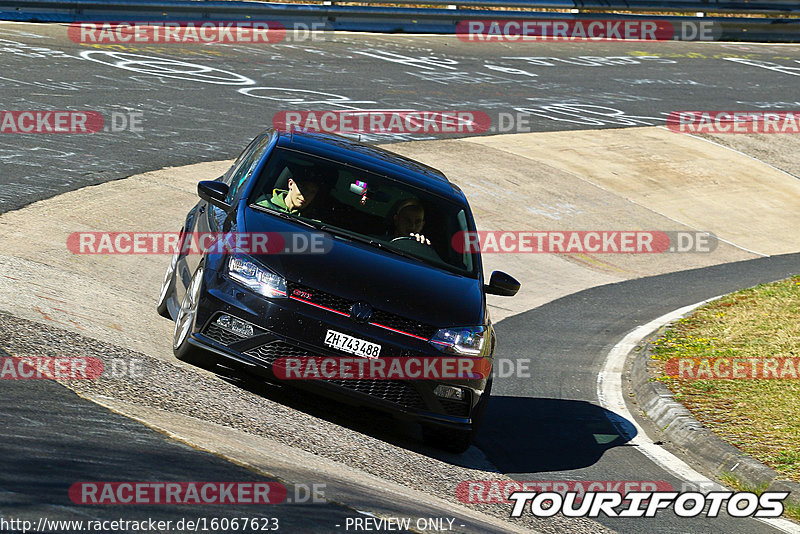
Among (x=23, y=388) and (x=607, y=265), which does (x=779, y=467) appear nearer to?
(x=23, y=388)

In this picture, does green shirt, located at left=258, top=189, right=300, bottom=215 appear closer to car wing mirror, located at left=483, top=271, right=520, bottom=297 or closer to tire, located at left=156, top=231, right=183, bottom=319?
tire, located at left=156, top=231, right=183, bottom=319

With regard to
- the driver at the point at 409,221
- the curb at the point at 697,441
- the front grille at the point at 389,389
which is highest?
the driver at the point at 409,221

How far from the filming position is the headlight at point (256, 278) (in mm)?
6836

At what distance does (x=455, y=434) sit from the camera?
282 inches

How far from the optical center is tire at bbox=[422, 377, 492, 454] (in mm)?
7141

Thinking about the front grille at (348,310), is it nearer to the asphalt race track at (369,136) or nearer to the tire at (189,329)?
the tire at (189,329)

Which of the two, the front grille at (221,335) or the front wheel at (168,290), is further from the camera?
the front wheel at (168,290)

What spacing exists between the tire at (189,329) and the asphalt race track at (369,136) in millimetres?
1014

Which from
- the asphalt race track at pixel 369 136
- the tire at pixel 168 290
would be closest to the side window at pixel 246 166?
the tire at pixel 168 290

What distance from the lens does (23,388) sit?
6.01 meters

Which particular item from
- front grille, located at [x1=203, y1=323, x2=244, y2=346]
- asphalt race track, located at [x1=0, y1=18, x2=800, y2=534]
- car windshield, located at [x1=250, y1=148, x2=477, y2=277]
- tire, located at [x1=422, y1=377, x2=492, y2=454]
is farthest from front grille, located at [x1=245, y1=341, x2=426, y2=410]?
car windshield, located at [x1=250, y1=148, x2=477, y2=277]

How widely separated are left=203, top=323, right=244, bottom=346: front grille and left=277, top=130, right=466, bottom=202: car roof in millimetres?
1888

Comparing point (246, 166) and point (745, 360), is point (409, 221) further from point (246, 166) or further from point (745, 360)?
point (745, 360)

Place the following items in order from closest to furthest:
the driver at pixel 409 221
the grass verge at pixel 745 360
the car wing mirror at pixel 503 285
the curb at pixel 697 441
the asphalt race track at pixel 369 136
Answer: the asphalt race track at pixel 369 136
the curb at pixel 697 441
the driver at pixel 409 221
the car wing mirror at pixel 503 285
the grass verge at pixel 745 360
